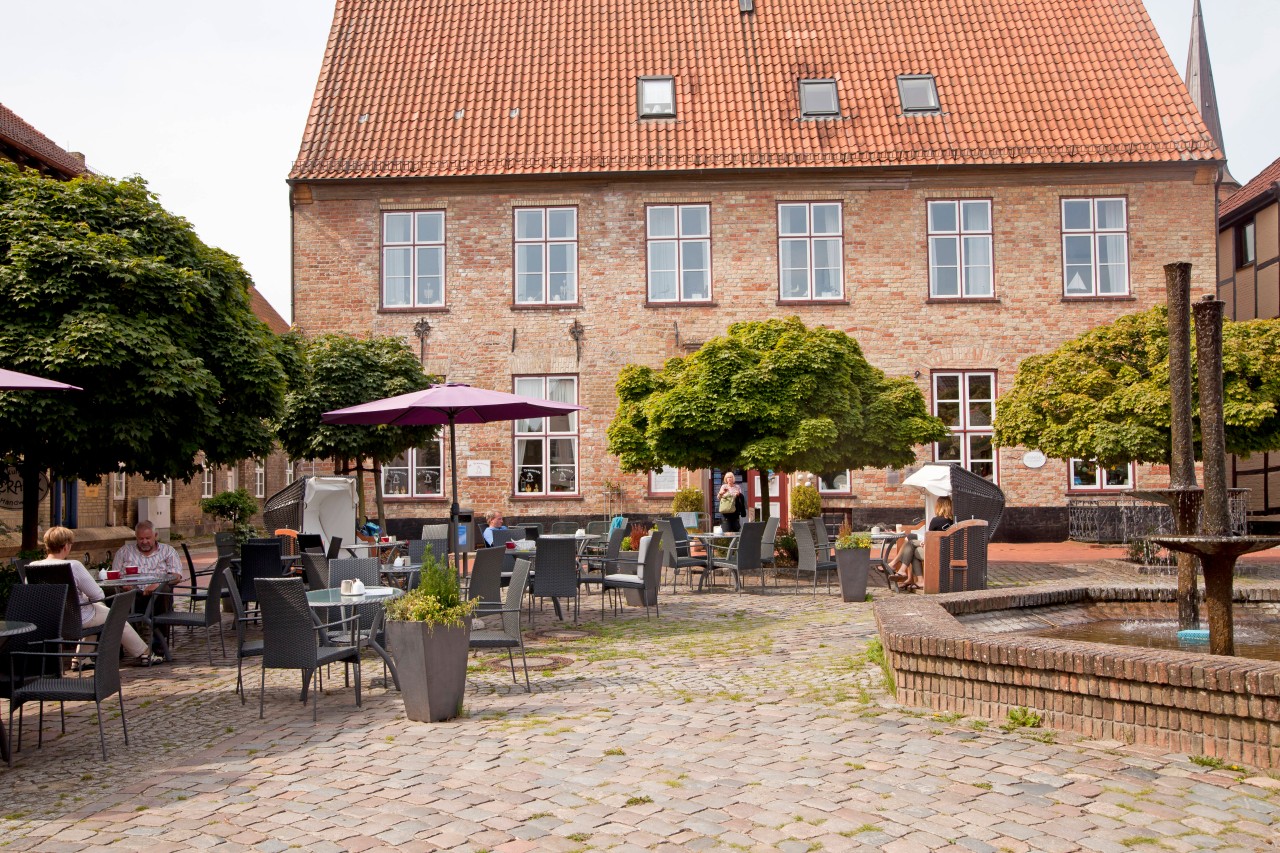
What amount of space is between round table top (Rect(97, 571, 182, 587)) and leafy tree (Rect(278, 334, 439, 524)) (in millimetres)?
7550

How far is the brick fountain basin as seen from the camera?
17.3ft

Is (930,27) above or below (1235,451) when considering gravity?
above

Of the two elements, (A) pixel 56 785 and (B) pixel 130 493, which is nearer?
(A) pixel 56 785

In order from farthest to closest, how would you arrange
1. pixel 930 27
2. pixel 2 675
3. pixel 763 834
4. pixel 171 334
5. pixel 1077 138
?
1. pixel 930 27
2. pixel 1077 138
3. pixel 171 334
4. pixel 2 675
5. pixel 763 834

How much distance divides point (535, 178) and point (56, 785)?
60.3ft

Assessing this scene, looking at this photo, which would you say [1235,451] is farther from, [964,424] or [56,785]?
[56,785]

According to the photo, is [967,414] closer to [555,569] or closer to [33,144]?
[555,569]

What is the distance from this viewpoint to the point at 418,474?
23.1 meters

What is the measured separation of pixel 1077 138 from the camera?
22.7 meters

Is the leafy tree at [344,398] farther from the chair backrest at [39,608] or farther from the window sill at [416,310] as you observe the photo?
the chair backrest at [39,608]

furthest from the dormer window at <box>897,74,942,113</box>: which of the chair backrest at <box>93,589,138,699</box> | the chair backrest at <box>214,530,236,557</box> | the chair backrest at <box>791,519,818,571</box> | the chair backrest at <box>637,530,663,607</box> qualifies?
the chair backrest at <box>93,589,138,699</box>

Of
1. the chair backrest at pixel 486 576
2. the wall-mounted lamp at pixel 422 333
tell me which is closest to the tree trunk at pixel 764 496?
the chair backrest at pixel 486 576

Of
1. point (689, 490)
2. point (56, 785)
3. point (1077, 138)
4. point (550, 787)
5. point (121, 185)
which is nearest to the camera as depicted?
point (550, 787)

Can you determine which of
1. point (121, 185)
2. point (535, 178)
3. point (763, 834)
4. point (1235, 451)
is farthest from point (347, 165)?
point (763, 834)
